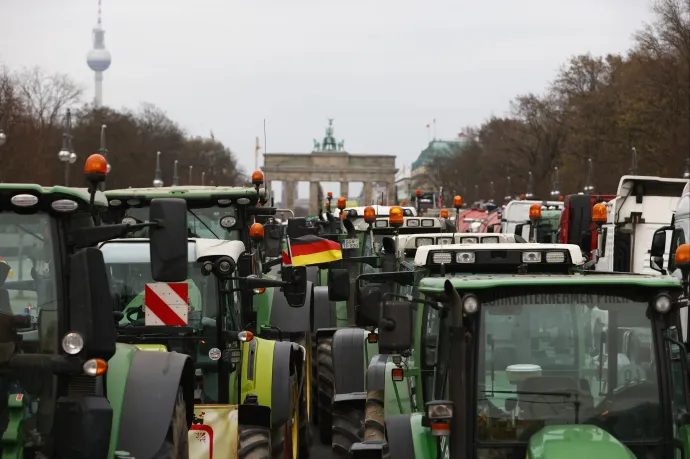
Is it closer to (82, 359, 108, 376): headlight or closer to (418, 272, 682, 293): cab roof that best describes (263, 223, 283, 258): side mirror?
(418, 272, 682, 293): cab roof

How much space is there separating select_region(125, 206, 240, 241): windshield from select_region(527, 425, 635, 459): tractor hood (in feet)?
25.6

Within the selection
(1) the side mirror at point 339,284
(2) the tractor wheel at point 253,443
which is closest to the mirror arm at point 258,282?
(1) the side mirror at point 339,284

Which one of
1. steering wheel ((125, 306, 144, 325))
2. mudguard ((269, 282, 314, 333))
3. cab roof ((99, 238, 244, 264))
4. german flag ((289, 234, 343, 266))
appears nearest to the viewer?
steering wheel ((125, 306, 144, 325))

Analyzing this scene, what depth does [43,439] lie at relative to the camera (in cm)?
632

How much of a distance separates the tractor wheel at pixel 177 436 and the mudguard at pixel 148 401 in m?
0.09

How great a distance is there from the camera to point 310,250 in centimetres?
1476

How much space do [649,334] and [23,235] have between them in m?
3.20

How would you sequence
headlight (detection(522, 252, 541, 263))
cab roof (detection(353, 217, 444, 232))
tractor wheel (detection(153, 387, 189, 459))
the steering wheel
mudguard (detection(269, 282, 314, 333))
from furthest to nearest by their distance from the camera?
cab roof (detection(353, 217, 444, 232)) < mudguard (detection(269, 282, 314, 333)) < the steering wheel < headlight (detection(522, 252, 541, 263)) < tractor wheel (detection(153, 387, 189, 459))

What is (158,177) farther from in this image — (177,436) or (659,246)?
(177,436)

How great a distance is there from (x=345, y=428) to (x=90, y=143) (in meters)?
71.9

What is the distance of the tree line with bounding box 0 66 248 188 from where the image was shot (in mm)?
56531

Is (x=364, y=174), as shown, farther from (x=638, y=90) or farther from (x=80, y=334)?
(x=80, y=334)

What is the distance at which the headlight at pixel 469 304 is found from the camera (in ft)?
22.2

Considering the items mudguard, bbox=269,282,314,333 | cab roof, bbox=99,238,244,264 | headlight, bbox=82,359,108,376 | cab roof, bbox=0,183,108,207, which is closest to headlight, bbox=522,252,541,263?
cab roof, bbox=99,238,244,264
